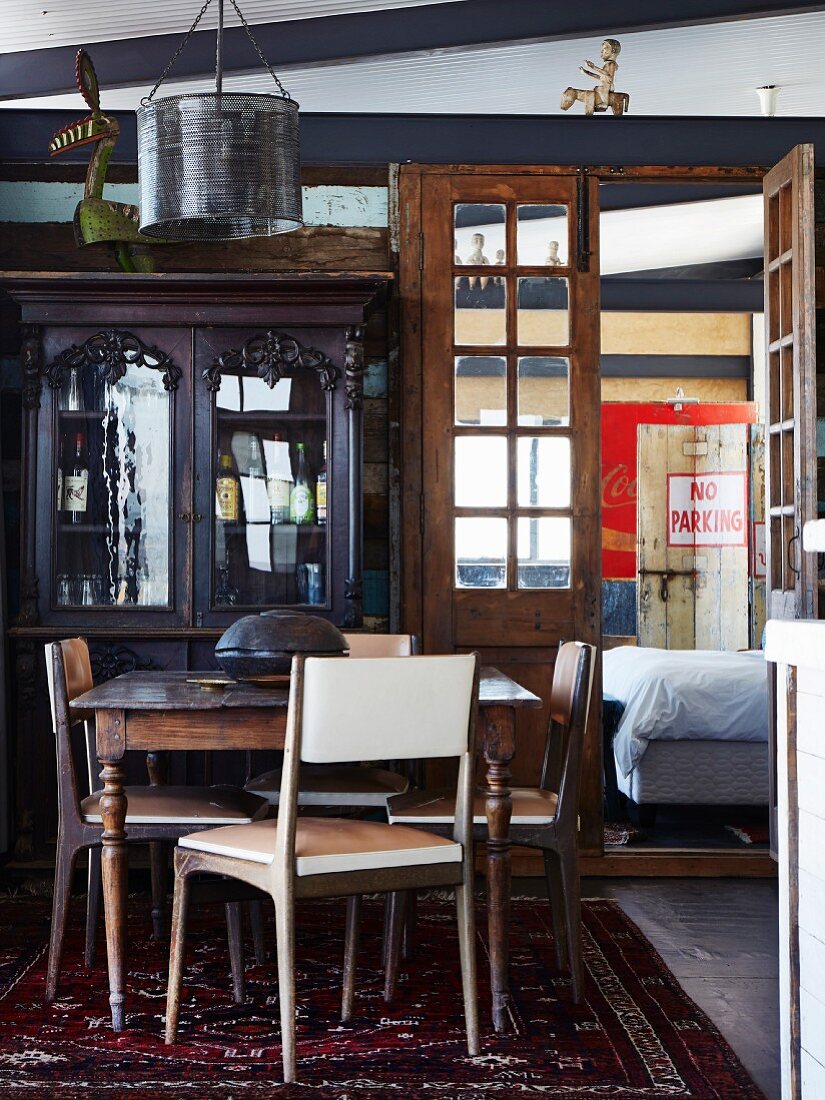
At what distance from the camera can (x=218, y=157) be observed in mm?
3383

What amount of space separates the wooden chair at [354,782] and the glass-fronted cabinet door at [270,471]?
0.54 m

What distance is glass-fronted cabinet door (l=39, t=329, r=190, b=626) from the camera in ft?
15.5

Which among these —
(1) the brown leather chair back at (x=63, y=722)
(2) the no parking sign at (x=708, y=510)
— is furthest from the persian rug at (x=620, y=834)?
(2) the no parking sign at (x=708, y=510)

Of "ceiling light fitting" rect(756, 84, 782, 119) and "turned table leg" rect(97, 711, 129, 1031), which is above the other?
"ceiling light fitting" rect(756, 84, 782, 119)

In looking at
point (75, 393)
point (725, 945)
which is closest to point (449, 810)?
point (725, 945)

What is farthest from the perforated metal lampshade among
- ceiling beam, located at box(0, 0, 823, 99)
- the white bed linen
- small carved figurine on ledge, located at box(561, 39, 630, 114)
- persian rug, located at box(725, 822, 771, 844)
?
persian rug, located at box(725, 822, 771, 844)

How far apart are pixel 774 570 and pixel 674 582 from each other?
5.12m

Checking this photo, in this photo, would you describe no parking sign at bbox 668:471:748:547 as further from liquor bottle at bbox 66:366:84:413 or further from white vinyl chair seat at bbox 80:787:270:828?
white vinyl chair seat at bbox 80:787:270:828

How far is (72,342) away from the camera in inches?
187

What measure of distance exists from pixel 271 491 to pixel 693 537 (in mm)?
5854

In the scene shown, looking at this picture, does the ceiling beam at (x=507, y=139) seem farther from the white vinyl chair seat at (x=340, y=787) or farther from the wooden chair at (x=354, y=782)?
the white vinyl chair seat at (x=340, y=787)

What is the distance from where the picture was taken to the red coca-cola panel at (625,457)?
1018cm

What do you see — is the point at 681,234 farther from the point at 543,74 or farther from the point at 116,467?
the point at 116,467

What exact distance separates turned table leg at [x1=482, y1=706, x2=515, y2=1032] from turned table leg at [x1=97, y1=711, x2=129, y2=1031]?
0.92 meters
